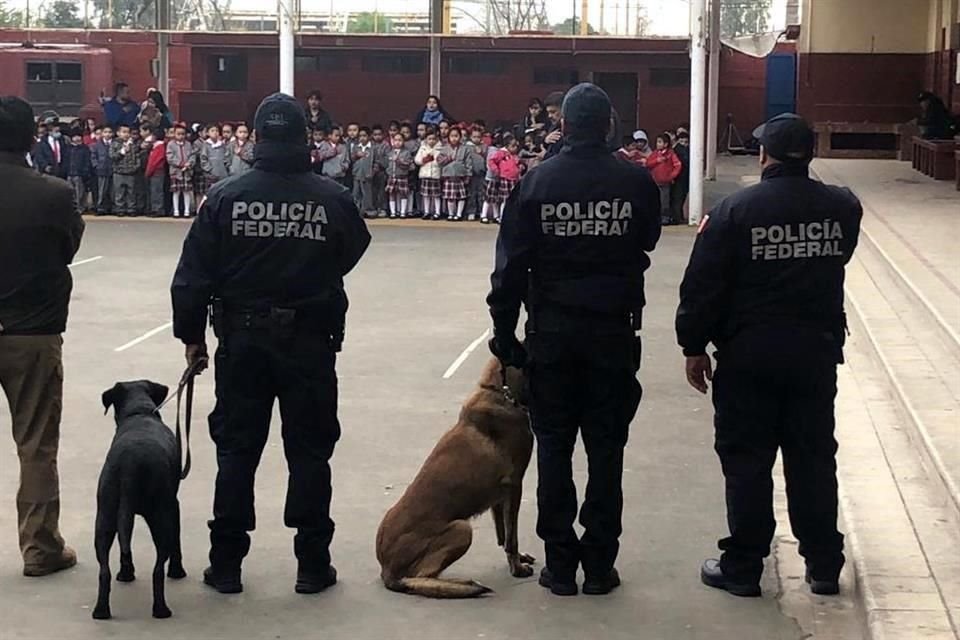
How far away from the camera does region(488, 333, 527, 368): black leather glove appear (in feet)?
18.6

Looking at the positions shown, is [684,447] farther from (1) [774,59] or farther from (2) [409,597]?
(1) [774,59]

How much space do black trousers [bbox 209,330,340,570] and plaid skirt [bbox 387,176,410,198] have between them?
17127 mm

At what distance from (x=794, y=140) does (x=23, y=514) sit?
3489 millimetres

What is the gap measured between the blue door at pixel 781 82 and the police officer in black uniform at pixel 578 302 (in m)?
32.1

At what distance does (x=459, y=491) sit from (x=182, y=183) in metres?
17.8

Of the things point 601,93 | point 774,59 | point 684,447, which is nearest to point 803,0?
point 774,59

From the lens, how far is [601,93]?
5824 mm

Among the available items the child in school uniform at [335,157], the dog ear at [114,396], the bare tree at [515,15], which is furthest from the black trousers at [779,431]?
the bare tree at [515,15]

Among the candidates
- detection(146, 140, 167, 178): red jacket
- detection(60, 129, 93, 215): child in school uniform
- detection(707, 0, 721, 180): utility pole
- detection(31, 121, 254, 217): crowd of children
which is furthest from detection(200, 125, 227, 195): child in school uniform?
detection(707, 0, 721, 180): utility pole

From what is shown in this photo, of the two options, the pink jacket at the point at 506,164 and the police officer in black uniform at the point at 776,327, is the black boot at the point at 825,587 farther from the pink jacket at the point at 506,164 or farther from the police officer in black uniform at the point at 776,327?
the pink jacket at the point at 506,164

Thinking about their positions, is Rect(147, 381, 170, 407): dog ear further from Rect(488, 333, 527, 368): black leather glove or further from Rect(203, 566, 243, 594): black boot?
Rect(488, 333, 527, 368): black leather glove

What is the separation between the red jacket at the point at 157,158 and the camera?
74.1 feet

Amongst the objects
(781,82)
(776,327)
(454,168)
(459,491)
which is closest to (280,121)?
(459,491)

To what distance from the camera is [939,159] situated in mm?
23797
